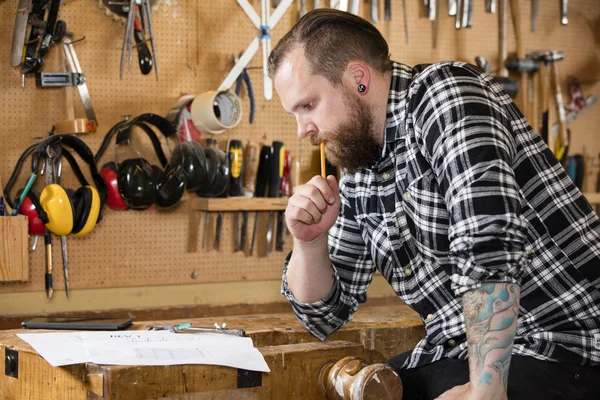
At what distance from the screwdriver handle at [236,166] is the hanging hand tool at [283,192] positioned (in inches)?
6.9

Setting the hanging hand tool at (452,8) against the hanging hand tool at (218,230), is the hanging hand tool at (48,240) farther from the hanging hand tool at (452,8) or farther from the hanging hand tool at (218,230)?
the hanging hand tool at (452,8)

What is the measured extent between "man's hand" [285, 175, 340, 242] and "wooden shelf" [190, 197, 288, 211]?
1039mm

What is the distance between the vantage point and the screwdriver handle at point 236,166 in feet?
8.64

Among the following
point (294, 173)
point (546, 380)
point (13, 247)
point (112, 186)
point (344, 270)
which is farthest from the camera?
point (294, 173)

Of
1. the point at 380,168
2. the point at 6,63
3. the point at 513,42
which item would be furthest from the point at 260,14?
the point at 380,168

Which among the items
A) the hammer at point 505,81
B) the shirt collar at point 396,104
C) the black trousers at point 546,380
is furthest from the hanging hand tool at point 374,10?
the black trousers at point 546,380

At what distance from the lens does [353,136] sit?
1.54m

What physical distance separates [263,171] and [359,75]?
4.01 ft

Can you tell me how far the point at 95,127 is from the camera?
2441 mm

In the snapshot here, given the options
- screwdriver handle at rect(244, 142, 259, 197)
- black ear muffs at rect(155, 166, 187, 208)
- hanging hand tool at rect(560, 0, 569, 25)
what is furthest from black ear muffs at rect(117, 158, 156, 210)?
hanging hand tool at rect(560, 0, 569, 25)

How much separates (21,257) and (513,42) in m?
2.17

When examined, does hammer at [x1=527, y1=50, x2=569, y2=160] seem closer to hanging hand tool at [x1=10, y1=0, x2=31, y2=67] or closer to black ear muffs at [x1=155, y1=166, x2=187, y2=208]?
black ear muffs at [x1=155, y1=166, x2=187, y2=208]

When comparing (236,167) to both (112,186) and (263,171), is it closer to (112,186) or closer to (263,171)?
(263,171)

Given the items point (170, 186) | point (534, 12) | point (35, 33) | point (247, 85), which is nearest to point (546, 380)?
point (170, 186)
